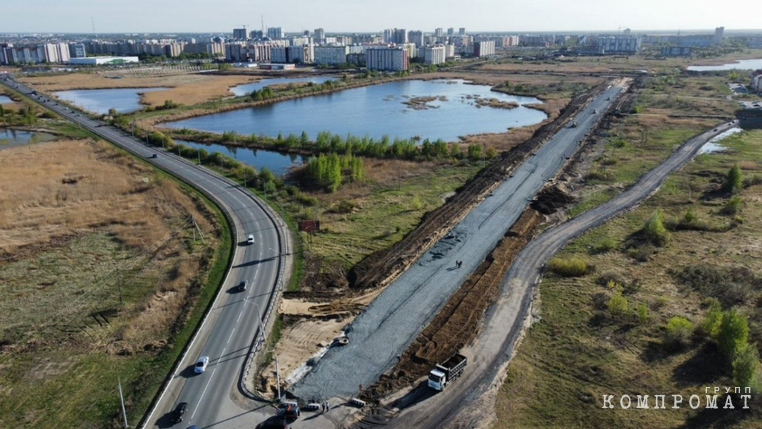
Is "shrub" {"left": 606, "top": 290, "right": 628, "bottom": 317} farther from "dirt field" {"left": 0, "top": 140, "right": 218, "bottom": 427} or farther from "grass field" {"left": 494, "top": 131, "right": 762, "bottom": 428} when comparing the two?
"dirt field" {"left": 0, "top": 140, "right": 218, "bottom": 427}

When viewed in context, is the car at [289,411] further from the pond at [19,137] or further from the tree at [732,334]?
the pond at [19,137]

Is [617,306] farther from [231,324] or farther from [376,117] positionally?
[376,117]

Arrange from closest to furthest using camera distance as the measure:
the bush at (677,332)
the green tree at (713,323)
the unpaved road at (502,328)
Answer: the unpaved road at (502,328) → the green tree at (713,323) → the bush at (677,332)

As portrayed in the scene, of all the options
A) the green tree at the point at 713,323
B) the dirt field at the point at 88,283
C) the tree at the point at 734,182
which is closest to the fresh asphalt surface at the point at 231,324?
the dirt field at the point at 88,283

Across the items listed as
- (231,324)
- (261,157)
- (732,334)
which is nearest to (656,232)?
(732,334)

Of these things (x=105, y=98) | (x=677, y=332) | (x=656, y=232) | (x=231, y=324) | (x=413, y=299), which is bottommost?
(x=413, y=299)

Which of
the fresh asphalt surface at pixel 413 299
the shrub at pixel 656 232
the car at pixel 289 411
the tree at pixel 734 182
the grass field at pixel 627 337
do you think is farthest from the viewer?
the tree at pixel 734 182
